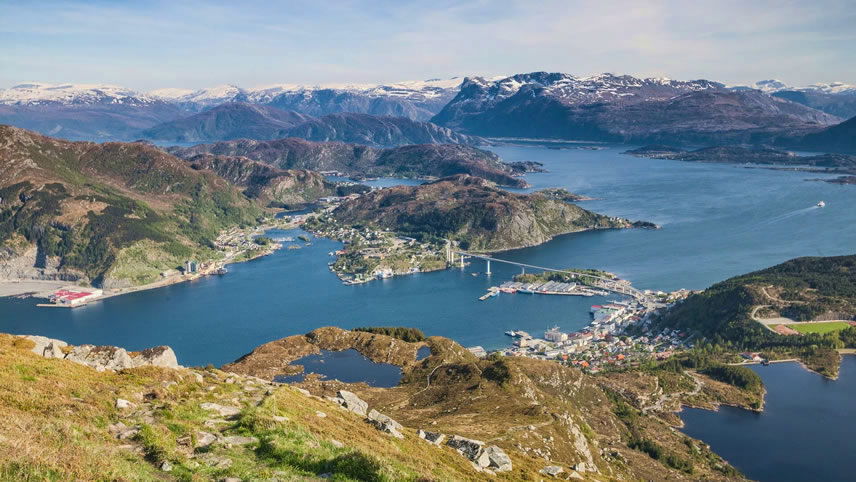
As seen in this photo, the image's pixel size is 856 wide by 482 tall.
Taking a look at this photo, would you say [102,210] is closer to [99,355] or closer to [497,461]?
→ [99,355]

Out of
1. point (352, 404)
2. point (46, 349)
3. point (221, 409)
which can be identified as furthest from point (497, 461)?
point (46, 349)

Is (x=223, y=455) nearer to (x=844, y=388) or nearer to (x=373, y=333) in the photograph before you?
(x=373, y=333)

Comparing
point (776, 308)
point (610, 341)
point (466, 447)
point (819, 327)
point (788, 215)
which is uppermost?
point (466, 447)

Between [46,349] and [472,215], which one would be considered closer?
[46,349]

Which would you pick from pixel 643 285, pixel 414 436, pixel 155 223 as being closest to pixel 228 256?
pixel 155 223

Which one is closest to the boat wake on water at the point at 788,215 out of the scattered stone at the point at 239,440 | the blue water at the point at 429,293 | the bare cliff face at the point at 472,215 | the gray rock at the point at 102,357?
the blue water at the point at 429,293

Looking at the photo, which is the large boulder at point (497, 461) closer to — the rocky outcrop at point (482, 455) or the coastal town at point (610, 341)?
the rocky outcrop at point (482, 455)
